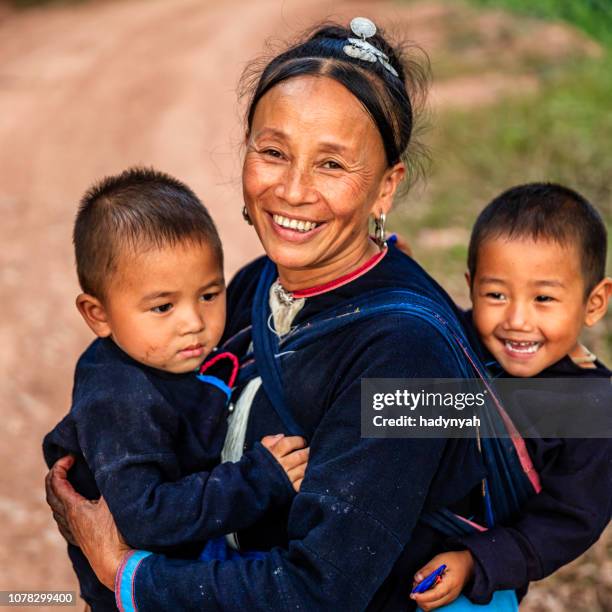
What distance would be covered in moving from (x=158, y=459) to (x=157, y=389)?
196 millimetres

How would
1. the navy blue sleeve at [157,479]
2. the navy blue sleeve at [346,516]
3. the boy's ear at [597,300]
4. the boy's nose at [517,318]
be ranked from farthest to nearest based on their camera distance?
the boy's ear at [597,300], the boy's nose at [517,318], the navy blue sleeve at [157,479], the navy blue sleeve at [346,516]

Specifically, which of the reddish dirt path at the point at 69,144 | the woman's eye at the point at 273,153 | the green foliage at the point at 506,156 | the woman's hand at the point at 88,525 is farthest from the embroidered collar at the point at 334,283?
the green foliage at the point at 506,156

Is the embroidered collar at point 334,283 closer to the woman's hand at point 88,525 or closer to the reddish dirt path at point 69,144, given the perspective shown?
the reddish dirt path at point 69,144

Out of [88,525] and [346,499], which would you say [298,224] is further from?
[88,525]

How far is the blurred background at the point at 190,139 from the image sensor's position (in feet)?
16.3

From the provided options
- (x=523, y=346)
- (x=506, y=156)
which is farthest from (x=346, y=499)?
(x=506, y=156)

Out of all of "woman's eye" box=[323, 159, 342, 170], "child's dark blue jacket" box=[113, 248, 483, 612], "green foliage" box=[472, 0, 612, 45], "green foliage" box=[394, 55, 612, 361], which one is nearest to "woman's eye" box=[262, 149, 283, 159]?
"woman's eye" box=[323, 159, 342, 170]

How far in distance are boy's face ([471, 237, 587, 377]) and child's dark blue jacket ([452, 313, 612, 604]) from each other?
27 centimetres

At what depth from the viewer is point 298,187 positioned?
7.27 ft

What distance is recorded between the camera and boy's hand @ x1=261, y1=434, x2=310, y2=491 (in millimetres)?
2129

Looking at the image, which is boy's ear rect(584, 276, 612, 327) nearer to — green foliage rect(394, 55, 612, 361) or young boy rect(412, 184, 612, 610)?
young boy rect(412, 184, 612, 610)

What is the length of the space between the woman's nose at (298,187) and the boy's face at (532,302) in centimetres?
58

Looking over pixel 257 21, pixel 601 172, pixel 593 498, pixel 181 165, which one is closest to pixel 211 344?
pixel 593 498

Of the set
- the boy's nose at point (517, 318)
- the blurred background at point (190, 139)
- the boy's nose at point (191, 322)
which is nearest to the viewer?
the boy's nose at point (191, 322)
